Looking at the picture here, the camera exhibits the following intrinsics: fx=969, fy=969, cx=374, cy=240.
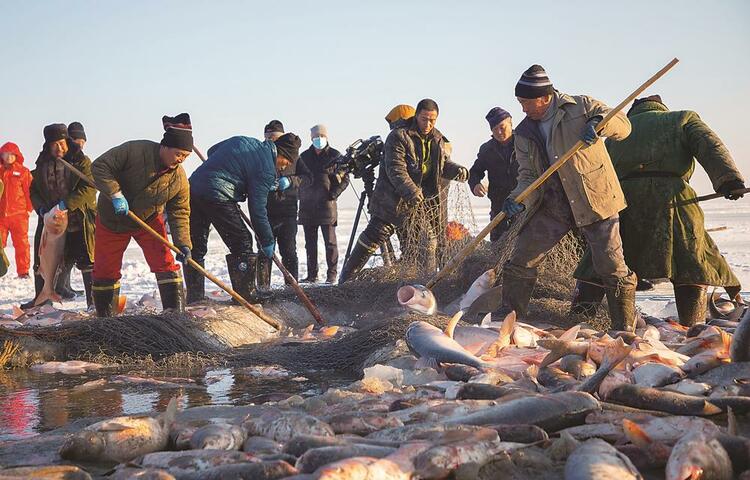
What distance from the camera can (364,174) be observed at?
11.8 metres

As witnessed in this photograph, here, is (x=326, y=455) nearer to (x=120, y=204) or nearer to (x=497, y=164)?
(x=120, y=204)

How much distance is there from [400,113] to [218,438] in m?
7.43

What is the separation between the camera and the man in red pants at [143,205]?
26.3 feet

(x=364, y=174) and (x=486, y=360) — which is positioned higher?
(x=364, y=174)

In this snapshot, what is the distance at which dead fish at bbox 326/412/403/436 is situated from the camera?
3945mm

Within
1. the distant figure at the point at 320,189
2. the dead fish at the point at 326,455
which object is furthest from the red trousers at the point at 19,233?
the dead fish at the point at 326,455

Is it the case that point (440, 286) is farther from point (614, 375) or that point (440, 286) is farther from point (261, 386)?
point (614, 375)

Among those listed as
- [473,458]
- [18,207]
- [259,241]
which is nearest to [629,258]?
[259,241]

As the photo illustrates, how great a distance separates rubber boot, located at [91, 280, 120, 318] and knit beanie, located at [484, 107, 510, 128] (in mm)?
4681

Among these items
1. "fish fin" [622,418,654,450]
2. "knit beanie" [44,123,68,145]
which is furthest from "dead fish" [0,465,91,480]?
"knit beanie" [44,123,68,145]

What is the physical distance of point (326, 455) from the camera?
3.22m

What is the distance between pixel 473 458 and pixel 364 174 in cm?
869

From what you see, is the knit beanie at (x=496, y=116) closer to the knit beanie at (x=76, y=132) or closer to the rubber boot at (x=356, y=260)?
the rubber boot at (x=356, y=260)

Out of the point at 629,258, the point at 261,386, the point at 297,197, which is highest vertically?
the point at 297,197
